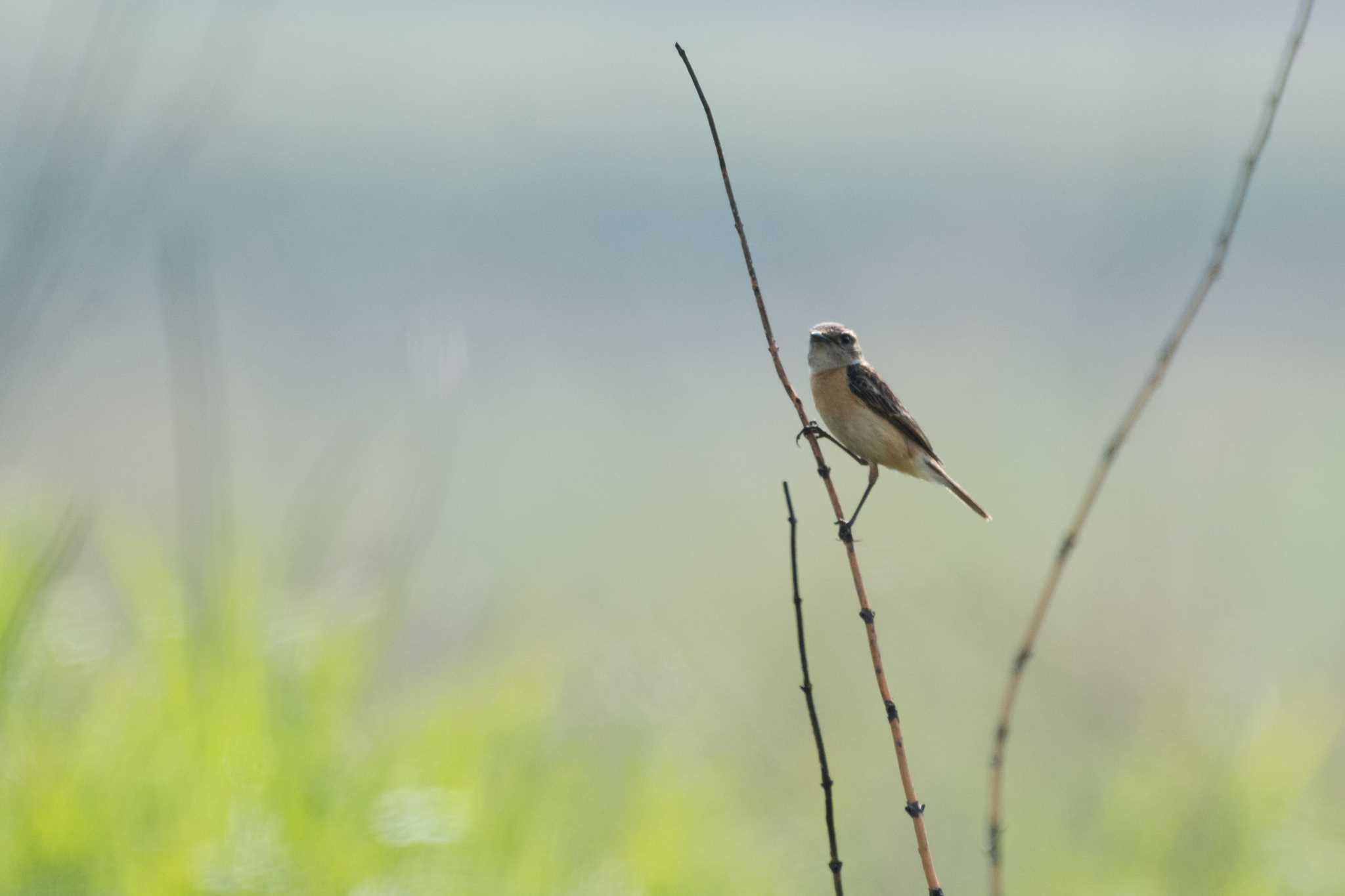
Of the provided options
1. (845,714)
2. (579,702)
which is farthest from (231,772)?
(845,714)

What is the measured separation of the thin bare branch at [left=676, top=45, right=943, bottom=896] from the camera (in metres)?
1.39

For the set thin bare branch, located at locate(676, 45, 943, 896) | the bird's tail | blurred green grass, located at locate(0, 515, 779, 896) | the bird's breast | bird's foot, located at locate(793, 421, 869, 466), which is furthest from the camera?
the bird's tail

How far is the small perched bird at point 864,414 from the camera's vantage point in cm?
385

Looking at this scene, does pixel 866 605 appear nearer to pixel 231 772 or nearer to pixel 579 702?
pixel 231 772

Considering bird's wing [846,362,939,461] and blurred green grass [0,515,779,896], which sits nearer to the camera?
blurred green grass [0,515,779,896]

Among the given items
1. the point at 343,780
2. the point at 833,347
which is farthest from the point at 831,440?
the point at 343,780

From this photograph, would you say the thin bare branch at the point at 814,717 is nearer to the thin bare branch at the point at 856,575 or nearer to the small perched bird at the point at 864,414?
the thin bare branch at the point at 856,575

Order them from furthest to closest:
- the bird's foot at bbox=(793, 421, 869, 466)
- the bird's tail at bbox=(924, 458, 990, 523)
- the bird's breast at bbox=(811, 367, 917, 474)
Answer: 1. the bird's tail at bbox=(924, 458, 990, 523)
2. the bird's breast at bbox=(811, 367, 917, 474)
3. the bird's foot at bbox=(793, 421, 869, 466)

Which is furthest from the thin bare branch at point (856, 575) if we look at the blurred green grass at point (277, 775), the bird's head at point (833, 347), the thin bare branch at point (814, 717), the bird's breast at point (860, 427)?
the bird's head at point (833, 347)

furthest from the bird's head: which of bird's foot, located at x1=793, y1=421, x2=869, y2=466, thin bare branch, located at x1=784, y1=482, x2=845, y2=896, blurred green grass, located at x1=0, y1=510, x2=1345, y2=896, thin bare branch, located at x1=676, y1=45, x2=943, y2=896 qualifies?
thin bare branch, located at x1=784, y1=482, x2=845, y2=896

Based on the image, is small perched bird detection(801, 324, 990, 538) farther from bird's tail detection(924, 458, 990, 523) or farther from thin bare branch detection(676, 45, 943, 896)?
thin bare branch detection(676, 45, 943, 896)

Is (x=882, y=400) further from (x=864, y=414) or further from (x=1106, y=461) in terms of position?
(x=1106, y=461)

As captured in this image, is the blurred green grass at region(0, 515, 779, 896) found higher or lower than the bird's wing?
lower

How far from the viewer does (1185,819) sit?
479 cm
